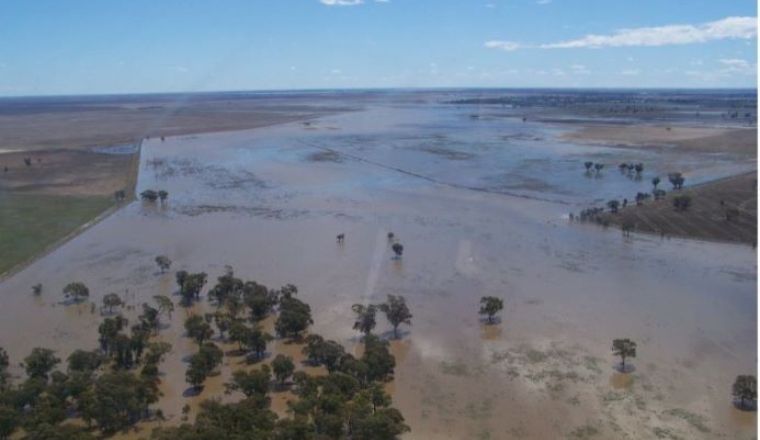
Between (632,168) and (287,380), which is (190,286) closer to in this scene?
(287,380)

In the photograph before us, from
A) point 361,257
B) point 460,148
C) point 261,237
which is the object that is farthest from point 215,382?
point 460,148

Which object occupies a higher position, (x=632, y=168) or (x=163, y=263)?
(x=632, y=168)

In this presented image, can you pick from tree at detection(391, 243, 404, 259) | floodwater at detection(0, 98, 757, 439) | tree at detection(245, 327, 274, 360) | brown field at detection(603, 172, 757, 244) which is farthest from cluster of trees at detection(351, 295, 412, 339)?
brown field at detection(603, 172, 757, 244)

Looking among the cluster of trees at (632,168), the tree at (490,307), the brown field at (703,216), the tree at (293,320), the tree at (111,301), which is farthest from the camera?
the cluster of trees at (632,168)

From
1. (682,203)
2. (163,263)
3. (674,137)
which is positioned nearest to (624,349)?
(163,263)

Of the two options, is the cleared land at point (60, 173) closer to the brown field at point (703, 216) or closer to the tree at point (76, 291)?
the tree at point (76, 291)

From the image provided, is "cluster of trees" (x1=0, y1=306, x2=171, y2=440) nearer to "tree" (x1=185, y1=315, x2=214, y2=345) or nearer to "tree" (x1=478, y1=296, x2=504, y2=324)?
"tree" (x1=185, y1=315, x2=214, y2=345)

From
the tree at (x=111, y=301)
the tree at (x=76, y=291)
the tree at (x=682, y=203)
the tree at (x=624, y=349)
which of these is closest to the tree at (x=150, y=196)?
the tree at (x=76, y=291)
